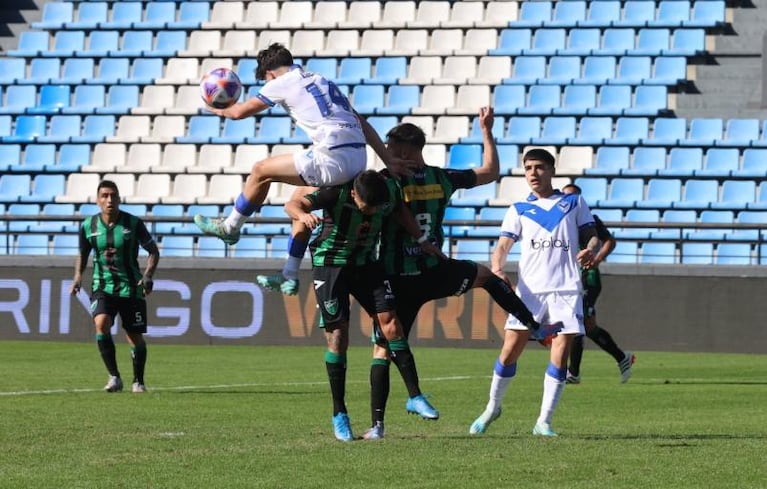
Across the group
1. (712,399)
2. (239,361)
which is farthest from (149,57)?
(712,399)

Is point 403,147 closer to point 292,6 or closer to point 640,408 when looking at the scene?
point 640,408

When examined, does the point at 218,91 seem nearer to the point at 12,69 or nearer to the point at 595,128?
the point at 595,128

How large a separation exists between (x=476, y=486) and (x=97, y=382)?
8.85 metres

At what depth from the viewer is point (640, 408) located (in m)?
12.5

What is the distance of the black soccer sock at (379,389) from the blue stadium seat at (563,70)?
19415mm

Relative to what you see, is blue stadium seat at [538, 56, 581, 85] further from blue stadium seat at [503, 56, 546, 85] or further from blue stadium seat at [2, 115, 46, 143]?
blue stadium seat at [2, 115, 46, 143]

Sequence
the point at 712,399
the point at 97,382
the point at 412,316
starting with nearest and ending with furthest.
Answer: the point at 412,316 → the point at 712,399 → the point at 97,382

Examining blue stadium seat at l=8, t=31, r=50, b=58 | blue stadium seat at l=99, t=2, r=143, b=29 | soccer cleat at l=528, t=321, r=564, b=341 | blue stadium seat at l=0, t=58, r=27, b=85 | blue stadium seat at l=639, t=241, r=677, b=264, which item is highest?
blue stadium seat at l=99, t=2, r=143, b=29

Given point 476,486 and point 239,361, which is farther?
point 239,361

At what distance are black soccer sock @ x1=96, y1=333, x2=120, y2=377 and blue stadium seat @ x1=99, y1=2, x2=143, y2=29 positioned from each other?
725 inches

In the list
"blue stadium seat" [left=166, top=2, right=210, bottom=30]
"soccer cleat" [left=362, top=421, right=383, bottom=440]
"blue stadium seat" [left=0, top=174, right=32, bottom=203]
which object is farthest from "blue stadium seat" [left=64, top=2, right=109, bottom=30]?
"soccer cleat" [left=362, top=421, right=383, bottom=440]

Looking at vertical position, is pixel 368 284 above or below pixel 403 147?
below

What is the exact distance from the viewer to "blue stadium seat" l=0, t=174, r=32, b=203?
28.4 m

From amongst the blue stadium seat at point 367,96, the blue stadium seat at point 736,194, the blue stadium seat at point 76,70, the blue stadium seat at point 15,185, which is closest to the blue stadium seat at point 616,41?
the blue stadium seat at point 367,96
